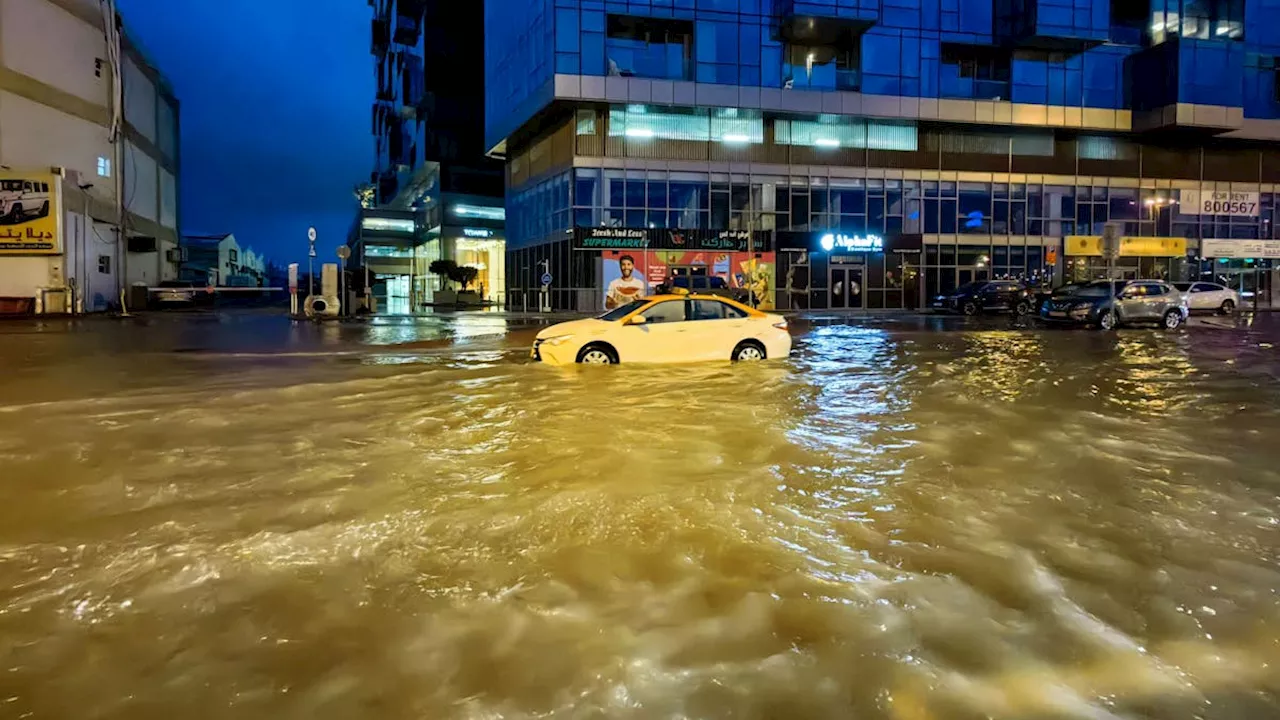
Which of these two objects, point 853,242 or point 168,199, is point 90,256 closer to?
point 168,199

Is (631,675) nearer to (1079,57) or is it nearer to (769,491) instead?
(769,491)

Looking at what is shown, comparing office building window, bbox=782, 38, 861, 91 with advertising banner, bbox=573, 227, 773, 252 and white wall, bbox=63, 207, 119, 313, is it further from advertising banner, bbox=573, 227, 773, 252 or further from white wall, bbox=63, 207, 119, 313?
white wall, bbox=63, 207, 119, 313

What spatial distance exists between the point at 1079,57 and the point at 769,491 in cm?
4991

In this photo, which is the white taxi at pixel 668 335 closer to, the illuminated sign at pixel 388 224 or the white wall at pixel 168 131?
the white wall at pixel 168 131

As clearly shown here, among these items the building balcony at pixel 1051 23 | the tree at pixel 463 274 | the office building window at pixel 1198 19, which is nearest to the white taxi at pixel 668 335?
the building balcony at pixel 1051 23

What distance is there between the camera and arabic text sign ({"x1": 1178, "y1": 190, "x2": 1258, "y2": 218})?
49.1 m

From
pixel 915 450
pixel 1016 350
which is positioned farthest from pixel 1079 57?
pixel 915 450

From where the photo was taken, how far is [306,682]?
3543 mm

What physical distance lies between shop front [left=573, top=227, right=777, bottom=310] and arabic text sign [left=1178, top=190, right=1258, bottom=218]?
26.8m

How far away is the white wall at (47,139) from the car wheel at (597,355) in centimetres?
3043

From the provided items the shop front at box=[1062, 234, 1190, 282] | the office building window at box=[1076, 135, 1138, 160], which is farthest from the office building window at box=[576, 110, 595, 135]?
the office building window at box=[1076, 135, 1138, 160]

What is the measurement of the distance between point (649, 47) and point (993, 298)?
20.4m

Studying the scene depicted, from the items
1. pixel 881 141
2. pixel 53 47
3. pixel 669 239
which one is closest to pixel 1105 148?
pixel 881 141

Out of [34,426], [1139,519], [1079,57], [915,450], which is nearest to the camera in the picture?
[1139,519]
